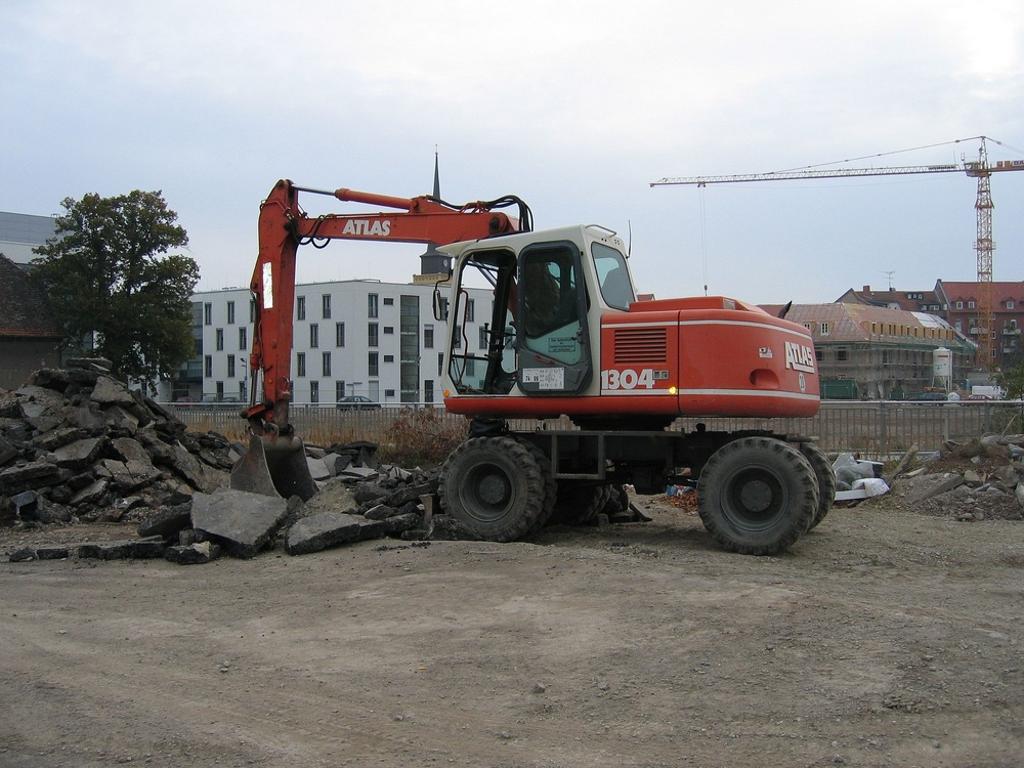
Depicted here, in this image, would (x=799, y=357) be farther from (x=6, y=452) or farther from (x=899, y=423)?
(x=6, y=452)

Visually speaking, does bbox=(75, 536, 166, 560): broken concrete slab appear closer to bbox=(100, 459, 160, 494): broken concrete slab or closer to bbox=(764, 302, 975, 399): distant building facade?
bbox=(100, 459, 160, 494): broken concrete slab

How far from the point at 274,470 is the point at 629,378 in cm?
446

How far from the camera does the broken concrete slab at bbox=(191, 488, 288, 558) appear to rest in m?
9.70

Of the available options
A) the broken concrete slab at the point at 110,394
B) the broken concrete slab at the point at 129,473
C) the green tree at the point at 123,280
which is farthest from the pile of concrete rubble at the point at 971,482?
the green tree at the point at 123,280

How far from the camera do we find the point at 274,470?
11.5 metres

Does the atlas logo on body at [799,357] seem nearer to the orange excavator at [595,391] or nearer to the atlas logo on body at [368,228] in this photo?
the orange excavator at [595,391]

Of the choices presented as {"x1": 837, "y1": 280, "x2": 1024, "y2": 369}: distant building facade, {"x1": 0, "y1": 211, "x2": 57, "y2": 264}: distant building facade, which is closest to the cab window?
{"x1": 0, "y1": 211, "x2": 57, "y2": 264}: distant building facade

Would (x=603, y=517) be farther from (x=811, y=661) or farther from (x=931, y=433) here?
(x=931, y=433)

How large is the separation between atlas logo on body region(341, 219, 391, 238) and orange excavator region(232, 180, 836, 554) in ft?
1.14

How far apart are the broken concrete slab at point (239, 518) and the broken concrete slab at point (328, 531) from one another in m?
0.29

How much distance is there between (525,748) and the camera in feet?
15.7

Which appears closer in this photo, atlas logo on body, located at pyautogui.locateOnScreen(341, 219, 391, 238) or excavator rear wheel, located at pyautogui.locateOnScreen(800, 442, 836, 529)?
excavator rear wheel, located at pyautogui.locateOnScreen(800, 442, 836, 529)

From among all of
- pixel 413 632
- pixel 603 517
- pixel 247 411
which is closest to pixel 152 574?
pixel 247 411

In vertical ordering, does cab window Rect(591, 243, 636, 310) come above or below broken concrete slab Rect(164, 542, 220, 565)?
above
